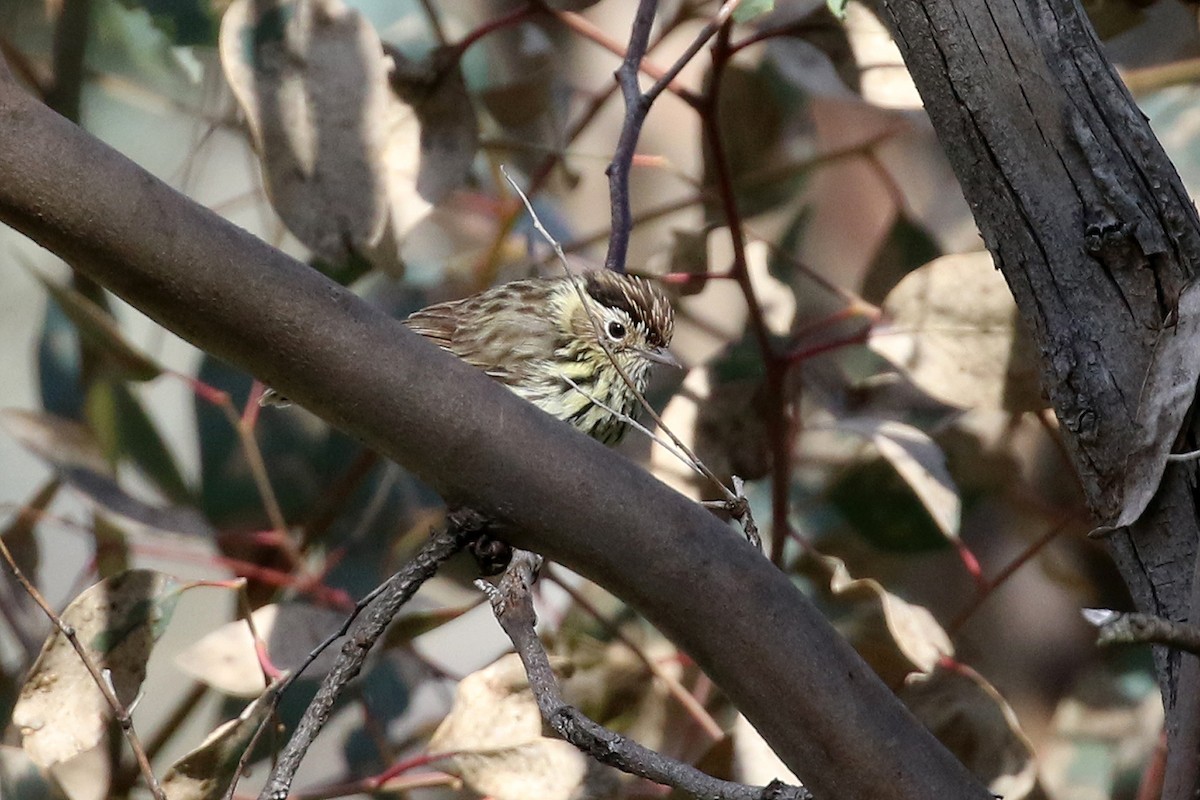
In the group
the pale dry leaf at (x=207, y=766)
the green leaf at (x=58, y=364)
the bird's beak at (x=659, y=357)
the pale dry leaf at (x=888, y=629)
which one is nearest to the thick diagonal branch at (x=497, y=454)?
the pale dry leaf at (x=207, y=766)

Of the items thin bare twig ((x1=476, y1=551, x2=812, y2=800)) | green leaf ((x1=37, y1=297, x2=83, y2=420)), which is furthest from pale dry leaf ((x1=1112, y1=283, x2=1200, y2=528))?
green leaf ((x1=37, y1=297, x2=83, y2=420))

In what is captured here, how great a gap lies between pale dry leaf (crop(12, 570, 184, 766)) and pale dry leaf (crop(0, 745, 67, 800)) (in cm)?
47

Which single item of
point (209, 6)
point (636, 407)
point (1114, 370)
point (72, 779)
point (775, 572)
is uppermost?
point (209, 6)

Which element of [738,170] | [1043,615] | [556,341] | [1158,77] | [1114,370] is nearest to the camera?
[1114,370]

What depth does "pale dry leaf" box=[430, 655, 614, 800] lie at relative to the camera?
2021 millimetres

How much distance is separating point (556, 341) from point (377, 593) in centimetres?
154

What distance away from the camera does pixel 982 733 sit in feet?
7.22

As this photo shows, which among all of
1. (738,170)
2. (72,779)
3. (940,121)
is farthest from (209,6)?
(940,121)

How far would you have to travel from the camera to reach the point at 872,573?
291 centimetres

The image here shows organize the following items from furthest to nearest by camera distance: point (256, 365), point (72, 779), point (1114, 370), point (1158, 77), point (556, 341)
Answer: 1. point (556, 341)
2. point (1158, 77)
3. point (72, 779)
4. point (1114, 370)
5. point (256, 365)

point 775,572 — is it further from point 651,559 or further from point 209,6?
point 209,6

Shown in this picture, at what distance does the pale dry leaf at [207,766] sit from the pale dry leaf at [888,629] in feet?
3.13

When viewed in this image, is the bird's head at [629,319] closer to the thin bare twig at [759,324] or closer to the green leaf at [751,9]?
the thin bare twig at [759,324]

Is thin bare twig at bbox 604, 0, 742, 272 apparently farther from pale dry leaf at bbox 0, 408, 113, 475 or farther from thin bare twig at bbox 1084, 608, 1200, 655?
thin bare twig at bbox 1084, 608, 1200, 655
